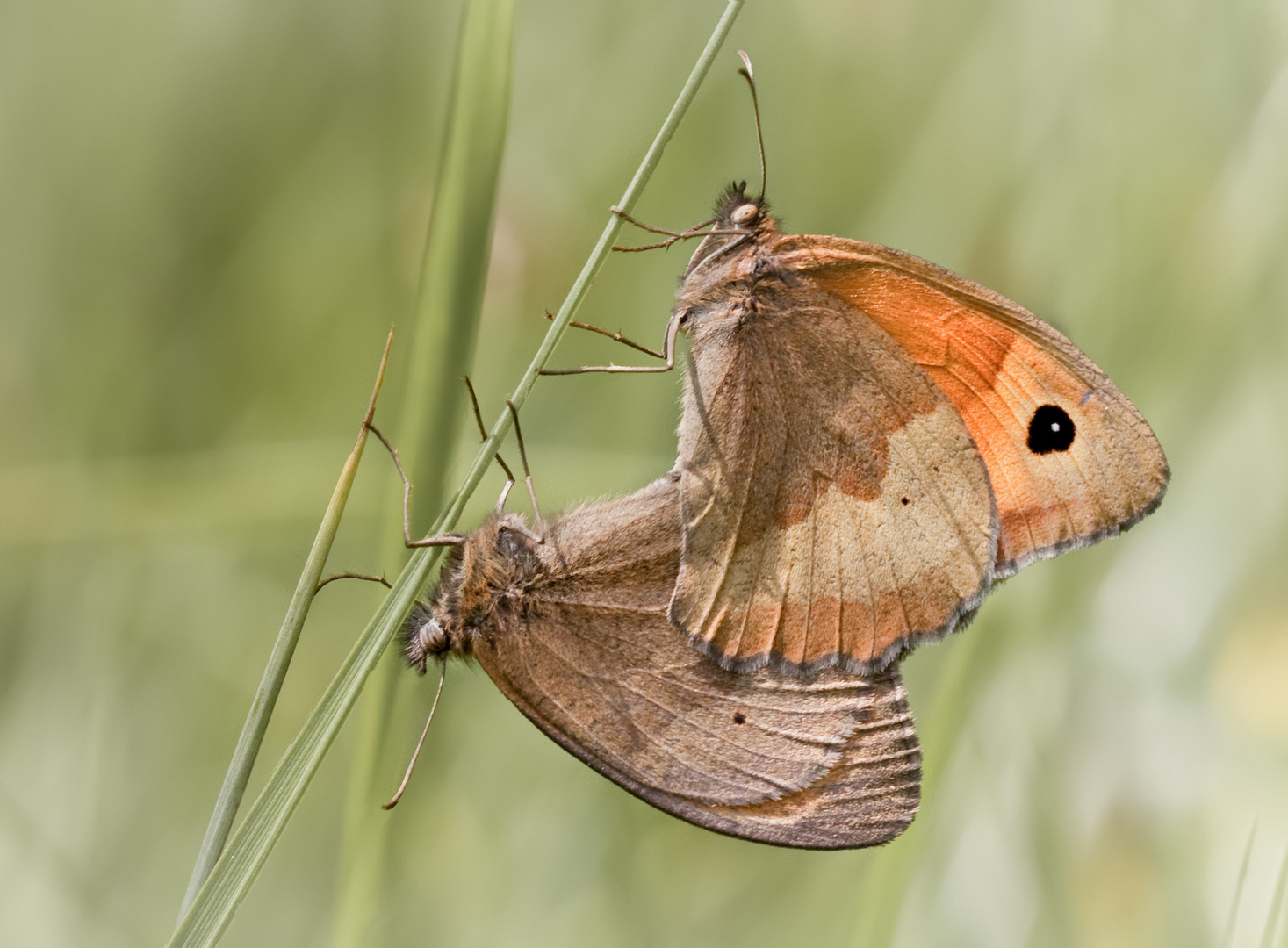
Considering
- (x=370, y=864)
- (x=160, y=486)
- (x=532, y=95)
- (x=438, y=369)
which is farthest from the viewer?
(x=532, y=95)

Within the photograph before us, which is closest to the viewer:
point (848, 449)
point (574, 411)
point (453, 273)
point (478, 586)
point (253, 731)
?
point (253, 731)

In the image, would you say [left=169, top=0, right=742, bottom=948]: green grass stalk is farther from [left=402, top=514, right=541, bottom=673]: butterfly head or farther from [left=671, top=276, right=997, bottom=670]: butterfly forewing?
[left=671, top=276, right=997, bottom=670]: butterfly forewing

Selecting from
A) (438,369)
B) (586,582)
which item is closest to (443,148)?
(438,369)

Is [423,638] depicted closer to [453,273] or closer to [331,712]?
[331,712]

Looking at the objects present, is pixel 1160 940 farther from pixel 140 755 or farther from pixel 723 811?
pixel 140 755

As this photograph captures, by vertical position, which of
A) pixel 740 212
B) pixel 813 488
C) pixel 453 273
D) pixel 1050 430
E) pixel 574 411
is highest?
pixel 740 212

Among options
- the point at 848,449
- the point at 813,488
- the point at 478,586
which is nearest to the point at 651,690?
the point at 478,586
